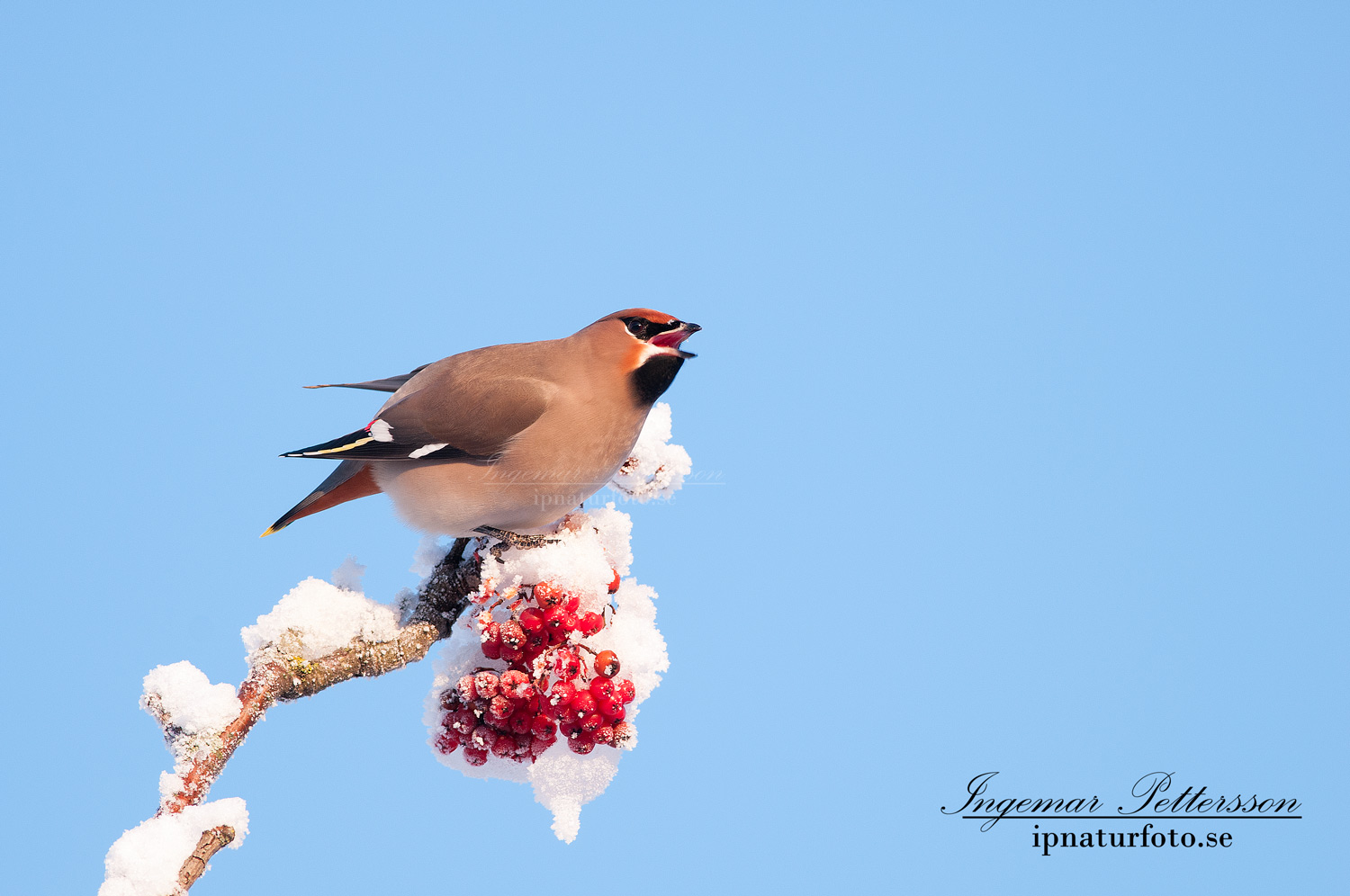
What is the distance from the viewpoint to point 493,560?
2986 mm

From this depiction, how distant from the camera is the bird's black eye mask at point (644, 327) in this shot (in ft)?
11.0

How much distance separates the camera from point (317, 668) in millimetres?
2863

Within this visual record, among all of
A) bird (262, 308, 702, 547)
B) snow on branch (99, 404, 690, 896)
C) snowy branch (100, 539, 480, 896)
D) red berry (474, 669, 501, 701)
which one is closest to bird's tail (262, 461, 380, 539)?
bird (262, 308, 702, 547)

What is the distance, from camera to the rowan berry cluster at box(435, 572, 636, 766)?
9.16ft

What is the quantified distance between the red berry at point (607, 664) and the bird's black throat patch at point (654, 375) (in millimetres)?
897

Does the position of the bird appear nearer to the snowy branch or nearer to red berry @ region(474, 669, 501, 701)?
the snowy branch

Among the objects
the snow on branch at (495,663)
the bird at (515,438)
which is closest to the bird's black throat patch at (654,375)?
the bird at (515,438)

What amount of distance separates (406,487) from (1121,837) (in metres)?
3.06

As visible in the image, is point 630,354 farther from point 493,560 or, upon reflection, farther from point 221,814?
point 221,814

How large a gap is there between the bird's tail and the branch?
366mm

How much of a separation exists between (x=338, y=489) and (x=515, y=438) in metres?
0.59

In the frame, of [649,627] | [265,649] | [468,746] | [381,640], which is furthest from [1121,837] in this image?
[265,649]

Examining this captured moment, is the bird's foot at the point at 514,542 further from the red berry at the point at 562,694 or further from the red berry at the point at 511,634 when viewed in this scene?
the red berry at the point at 562,694

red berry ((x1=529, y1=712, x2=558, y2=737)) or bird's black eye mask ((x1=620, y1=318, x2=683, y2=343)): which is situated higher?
bird's black eye mask ((x1=620, y1=318, x2=683, y2=343))
